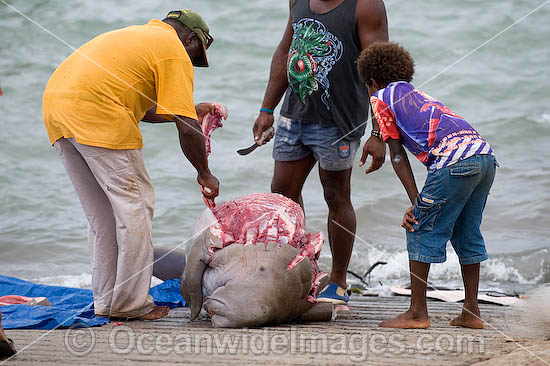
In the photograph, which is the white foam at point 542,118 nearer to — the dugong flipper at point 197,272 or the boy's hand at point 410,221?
the boy's hand at point 410,221

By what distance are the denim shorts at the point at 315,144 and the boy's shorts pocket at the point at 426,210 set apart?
4.06 ft

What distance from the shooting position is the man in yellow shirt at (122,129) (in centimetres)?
443

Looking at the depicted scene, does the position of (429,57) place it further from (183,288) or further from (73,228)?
(183,288)

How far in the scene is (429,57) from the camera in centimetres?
1557

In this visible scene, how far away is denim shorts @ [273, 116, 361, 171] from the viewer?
5.20 meters

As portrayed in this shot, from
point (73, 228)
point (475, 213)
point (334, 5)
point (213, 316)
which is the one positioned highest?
point (334, 5)

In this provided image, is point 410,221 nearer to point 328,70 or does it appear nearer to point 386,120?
point 386,120

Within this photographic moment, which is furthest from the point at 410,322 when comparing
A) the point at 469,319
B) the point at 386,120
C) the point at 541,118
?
the point at 541,118

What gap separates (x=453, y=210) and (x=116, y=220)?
7.12 ft

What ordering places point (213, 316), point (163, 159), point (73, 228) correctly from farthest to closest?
point (163, 159), point (73, 228), point (213, 316)

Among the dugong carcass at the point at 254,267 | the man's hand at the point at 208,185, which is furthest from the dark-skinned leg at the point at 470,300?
the man's hand at the point at 208,185

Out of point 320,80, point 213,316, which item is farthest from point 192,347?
point 320,80

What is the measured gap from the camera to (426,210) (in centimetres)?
401

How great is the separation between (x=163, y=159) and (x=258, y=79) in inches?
133
